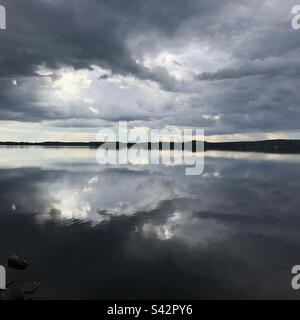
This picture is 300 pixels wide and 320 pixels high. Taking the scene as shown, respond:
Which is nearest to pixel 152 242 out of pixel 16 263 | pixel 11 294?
pixel 16 263

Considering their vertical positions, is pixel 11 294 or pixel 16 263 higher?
pixel 11 294

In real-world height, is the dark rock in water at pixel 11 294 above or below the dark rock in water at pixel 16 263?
above

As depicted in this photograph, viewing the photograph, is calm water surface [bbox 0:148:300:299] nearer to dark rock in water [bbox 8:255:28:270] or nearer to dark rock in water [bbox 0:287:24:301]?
dark rock in water [bbox 8:255:28:270]

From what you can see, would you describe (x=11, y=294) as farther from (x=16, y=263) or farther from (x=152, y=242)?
(x=152, y=242)

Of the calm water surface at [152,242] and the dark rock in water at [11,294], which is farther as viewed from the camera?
the calm water surface at [152,242]

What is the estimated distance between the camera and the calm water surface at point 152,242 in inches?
791

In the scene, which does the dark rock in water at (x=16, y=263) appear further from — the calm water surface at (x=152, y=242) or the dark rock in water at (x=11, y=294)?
the dark rock in water at (x=11, y=294)

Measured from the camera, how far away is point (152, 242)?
2795 cm

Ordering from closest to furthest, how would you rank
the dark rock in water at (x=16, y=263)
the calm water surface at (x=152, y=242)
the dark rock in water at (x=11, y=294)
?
the dark rock in water at (x=11, y=294), the calm water surface at (x=152, y=242), the dark rock in water at (x=16, y=263)

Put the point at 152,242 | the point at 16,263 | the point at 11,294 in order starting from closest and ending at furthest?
the point at 11,294
the point at 16,263
the point at 152,242

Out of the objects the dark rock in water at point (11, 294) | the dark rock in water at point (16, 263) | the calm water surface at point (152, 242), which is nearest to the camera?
the dark rock in water at point (11, 294)

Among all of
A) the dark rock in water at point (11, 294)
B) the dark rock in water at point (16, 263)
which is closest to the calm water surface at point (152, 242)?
the dark rock in water at point (16, 263)
